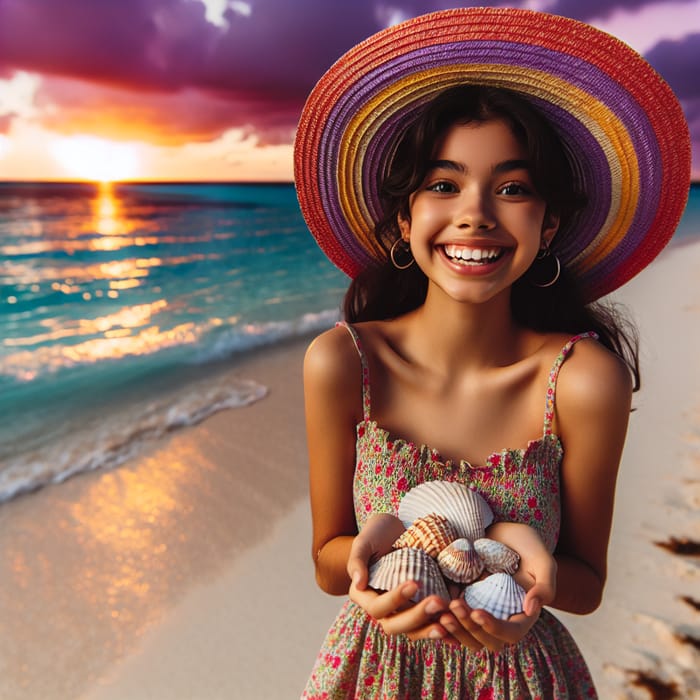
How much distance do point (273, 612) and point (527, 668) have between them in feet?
7.01

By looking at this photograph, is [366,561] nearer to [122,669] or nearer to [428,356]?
[428,356]

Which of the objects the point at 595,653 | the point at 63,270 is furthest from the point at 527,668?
the point at 63,270

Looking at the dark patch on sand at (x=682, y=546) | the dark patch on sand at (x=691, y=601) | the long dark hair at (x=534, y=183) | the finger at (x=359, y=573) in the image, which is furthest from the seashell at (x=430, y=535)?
the dark patch on sand at (x=682, y=546)

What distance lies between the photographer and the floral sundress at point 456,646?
157 cm

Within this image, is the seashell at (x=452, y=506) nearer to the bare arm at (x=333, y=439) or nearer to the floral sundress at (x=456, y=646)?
the floral sundress at (x=456, y=646)

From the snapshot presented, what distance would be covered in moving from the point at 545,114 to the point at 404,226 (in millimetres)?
433

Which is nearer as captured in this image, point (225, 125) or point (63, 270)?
point (63, 270)

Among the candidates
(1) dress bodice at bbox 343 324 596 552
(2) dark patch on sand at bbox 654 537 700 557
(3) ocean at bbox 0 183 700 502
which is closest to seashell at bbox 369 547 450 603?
(1) dress bodice at bbox 343 324 596 552

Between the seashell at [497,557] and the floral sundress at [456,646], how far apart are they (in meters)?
0.16

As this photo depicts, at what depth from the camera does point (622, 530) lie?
393 centimetres

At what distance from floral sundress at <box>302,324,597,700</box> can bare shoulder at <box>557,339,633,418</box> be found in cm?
3

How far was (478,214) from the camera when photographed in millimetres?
1523

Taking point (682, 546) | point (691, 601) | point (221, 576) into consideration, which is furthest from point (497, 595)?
point (682, 546)

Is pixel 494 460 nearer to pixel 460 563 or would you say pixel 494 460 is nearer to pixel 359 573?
pixel 460 563
